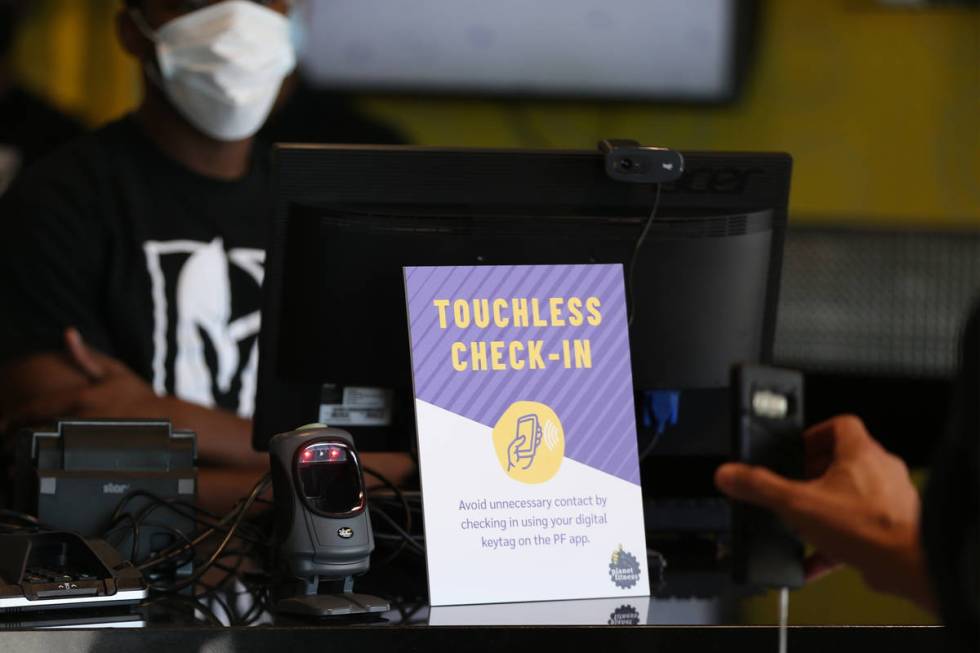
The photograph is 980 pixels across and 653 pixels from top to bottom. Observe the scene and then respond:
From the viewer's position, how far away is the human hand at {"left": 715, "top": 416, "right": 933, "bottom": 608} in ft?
2.72

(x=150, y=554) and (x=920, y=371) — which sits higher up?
(x=150, y=554)

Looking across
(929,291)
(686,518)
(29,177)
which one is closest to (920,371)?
(929,291)

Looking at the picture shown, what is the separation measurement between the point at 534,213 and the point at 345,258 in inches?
7.8

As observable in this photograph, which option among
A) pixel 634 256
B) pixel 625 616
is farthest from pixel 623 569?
pixel 634 256

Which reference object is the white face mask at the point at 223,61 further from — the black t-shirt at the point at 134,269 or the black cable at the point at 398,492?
the black cable at the point at 398,492

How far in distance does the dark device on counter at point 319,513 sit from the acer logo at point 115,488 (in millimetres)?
207

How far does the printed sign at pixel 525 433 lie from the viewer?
120 centimetres

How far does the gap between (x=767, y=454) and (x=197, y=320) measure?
4.21 ft

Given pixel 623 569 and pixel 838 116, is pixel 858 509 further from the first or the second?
pixel 838 116

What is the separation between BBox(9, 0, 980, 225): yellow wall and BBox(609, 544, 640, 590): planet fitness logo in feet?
7.70

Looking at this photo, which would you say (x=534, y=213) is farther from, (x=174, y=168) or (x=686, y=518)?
(x=174, y=168)

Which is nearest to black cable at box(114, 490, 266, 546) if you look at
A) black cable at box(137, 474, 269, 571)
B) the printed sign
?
black cable at box(137, 474, 269, 571)

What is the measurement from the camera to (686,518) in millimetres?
1636

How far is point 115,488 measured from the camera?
1.34 m
